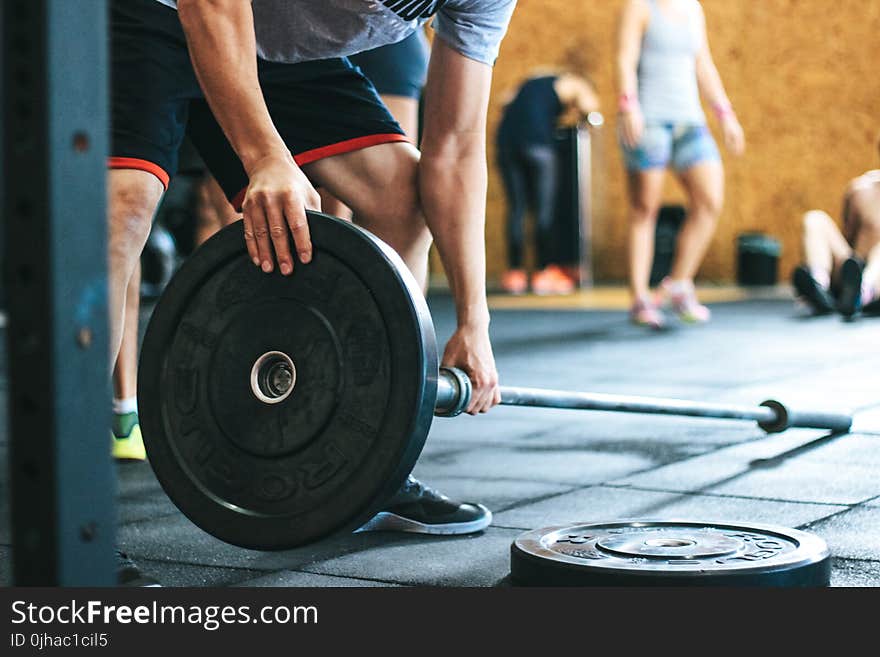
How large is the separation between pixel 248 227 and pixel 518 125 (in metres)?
6.72

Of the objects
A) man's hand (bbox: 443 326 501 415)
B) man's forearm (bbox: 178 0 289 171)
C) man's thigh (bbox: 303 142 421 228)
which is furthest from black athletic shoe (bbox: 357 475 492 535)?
man's forearm (bbox: 178 0 289 171)

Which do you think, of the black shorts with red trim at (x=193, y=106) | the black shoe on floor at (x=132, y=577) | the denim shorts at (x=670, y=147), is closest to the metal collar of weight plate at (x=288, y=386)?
the black shoe on floor at (x=132, y=577)

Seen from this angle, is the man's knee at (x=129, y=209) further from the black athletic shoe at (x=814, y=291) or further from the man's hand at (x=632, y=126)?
the black athletic shoe at (x=814, y=291)

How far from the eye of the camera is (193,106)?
1976 millimetres

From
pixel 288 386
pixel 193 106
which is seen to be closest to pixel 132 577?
pixel 288 386

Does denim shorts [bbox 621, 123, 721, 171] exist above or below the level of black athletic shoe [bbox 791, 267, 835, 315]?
above

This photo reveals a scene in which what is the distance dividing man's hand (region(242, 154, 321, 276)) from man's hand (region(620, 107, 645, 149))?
153 inches

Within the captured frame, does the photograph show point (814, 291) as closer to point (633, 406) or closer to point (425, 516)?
point (633, 406)

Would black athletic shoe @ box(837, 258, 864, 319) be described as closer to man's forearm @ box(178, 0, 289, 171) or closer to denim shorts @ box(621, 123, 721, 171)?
denim shorts @ box(621, 123, 721, 171)

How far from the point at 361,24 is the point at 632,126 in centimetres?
348

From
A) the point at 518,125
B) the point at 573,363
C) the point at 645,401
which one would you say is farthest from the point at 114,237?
the point at 518,125

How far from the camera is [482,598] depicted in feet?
4.98

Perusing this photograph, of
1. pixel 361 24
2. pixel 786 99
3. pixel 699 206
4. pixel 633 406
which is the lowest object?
pixel 633 406

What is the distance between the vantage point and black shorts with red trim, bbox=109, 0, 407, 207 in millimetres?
1848
